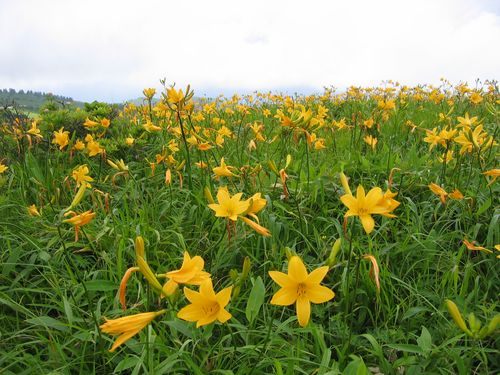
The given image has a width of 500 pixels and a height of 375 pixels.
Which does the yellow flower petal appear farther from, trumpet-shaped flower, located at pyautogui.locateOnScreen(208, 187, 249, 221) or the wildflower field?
trumpet-shaped flower, located at pyautogui.locateOnScreen(208, 187, 249, 221)

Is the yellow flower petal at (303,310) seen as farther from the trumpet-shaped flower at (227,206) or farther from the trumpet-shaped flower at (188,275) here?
the trumpet-shaped flower at (227,206)

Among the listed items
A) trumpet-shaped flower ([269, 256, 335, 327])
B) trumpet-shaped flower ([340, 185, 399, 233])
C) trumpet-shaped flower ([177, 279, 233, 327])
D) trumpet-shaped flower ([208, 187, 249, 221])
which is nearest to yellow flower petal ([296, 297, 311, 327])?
trumpet-shaped flower ([269, 256, 335, 327])

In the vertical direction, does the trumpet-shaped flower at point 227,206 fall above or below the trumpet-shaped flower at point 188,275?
above

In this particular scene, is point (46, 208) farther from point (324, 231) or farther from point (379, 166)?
point (379, 166)

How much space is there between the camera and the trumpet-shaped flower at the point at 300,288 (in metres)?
1.08

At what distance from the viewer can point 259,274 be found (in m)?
2.10

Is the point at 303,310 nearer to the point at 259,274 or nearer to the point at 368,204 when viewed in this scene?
the point at 368,204

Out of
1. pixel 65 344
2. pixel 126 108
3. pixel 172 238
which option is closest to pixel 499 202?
pixel 172 238

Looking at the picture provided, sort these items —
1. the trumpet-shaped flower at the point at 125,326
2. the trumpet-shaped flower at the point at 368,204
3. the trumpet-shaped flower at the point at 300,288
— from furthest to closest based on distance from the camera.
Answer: the trumpet-shaped flower at the point at 368,204 < the trumpet-shaped flower at the point at 300,288 < the trumpet-shaped flower at the point at 125,326

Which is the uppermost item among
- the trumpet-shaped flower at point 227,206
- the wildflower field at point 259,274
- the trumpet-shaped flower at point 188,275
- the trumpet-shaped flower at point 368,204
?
the trumpet-shaped flower at point 368,204

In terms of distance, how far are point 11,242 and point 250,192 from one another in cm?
151

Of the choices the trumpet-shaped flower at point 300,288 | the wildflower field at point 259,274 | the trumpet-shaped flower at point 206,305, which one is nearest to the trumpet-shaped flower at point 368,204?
the wildflower field at point 259,274

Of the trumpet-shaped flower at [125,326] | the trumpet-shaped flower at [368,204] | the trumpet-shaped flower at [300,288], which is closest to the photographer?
the trumpet-shaped flower at [125,326]

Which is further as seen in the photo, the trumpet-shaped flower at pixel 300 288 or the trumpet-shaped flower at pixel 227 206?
the trumpet-shaped flower at pixel 227 206
